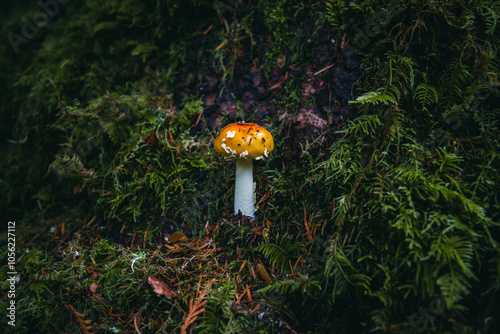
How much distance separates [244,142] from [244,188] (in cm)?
46

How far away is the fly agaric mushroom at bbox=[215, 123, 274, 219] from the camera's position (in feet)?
7.16

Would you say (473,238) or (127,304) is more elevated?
(473,238)

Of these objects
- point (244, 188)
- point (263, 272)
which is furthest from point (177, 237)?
point (263, 272)

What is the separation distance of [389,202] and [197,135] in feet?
6.33

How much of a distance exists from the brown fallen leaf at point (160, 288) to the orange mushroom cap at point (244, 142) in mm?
1141

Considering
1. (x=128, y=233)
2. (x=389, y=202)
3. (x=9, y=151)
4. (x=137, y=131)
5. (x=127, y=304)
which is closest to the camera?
(x=389, y=202)

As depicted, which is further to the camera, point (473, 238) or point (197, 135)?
point (197, 135)

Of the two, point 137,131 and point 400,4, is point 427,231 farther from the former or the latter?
point 137,131


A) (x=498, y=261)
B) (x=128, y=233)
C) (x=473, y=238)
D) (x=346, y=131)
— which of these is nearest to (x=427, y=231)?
(x=473, y=238)

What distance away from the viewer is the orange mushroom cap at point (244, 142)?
2.18 metres

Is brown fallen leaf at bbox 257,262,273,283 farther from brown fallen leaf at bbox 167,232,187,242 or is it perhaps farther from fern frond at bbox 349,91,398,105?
fern frond at bbox 349,91,398,105

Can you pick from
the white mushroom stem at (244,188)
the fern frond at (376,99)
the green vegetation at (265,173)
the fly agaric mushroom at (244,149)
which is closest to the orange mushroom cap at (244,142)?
the fly agaric mushroom at (244,149)

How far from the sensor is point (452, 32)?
2096mm

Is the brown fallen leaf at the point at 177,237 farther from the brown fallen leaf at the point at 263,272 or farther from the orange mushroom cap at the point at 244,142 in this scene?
the orange mushroom cap at the point at 244,142
